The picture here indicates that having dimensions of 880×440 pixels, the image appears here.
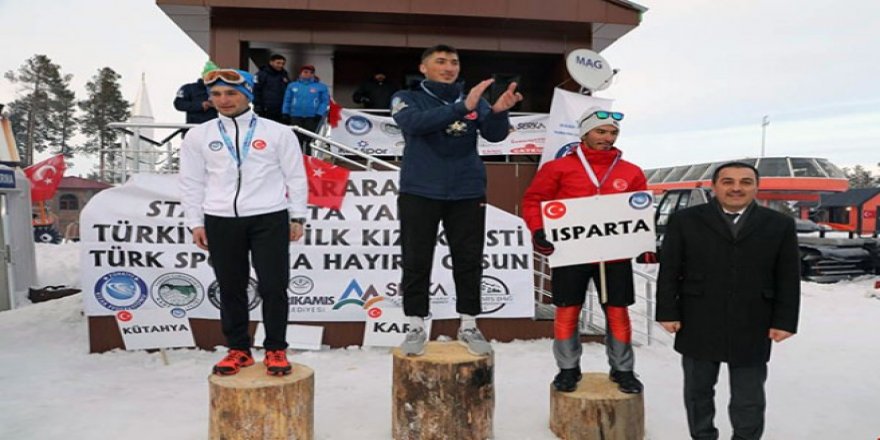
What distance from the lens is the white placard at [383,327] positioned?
6234mm

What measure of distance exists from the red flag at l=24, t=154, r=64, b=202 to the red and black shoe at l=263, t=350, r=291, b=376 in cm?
1696

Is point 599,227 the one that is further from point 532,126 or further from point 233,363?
point 532,126

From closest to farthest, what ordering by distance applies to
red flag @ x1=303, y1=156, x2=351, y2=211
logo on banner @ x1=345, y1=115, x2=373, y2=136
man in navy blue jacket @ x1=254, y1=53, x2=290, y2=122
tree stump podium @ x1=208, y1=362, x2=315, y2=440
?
1. tree stump podium @ x1=208, y1=362, x2=315, y2=440
2. red flag @ x1=303, y1=156, x2=351, y2=211
3. man in navy blue jacket @ x1=254, y1=53, x2=290, y2=122
4. logo on banner @ x1=345, y1=115, x2=373, y2=136

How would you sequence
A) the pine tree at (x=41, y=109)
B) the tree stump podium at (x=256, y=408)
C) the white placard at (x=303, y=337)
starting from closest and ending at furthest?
the tree stump podium at (x=256, y=408)
the white placard at (x=303, y=337)
the pine tree at (x=41, y=109)

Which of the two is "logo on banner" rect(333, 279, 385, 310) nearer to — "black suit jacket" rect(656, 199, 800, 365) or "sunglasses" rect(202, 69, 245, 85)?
"sunglasses" rect(202, 69, 245, 85)

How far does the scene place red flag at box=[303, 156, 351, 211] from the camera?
249 inches

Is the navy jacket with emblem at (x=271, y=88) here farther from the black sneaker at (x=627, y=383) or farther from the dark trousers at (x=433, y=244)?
the black sneaker at (x=627, y=383)

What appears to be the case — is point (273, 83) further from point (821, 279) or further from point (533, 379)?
point (821, 279)

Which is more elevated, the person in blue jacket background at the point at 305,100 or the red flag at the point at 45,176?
the person in blue jacket background at the point at 305,100

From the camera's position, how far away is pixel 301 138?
8.89 m

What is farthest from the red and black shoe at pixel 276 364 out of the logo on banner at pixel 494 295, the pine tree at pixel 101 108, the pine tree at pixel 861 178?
the pine tree at pixel 861 178

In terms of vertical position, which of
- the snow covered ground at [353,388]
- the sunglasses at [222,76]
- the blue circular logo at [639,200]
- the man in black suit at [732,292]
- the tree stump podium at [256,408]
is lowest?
the snow covered ground at [353,388]

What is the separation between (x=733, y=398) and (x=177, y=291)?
5205 mm

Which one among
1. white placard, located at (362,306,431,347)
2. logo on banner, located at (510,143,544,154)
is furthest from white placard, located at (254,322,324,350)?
logo on banner, located at (510,143,544,154)
